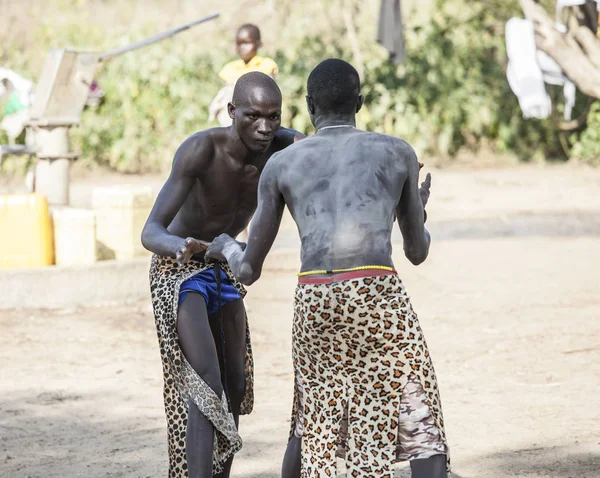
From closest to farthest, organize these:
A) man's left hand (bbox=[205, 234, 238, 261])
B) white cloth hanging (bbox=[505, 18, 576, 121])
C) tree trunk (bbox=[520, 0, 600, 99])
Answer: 1. man's left hand (bbox=[205, 234, 238, 261])
2. tree trunk (bbox=[520, 0, 600, 99])
3. white cloth hanging (bbox=[505, 18, 576, 121])

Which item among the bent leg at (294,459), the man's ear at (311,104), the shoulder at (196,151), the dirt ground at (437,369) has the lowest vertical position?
the dirt ground at (437,369)

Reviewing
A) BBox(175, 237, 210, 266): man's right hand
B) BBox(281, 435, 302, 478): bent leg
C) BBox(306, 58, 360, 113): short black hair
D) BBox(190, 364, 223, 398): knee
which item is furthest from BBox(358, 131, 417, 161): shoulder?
BBox(190, 364, 223, 398): knee

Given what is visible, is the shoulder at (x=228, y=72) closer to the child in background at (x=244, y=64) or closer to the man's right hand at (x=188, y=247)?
the child in background at (x=244, y=64)

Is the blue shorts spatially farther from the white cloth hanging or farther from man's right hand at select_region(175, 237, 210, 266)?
the white cloth hanging

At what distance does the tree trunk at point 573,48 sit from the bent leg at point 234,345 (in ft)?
29.4

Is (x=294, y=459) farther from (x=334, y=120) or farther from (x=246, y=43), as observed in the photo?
(x=246, y=43)

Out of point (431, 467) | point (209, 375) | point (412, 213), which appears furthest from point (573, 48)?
point (431, 467)

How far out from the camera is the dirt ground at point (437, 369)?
4668mm

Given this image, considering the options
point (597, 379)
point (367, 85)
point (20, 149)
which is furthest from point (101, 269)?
point (367, 85)

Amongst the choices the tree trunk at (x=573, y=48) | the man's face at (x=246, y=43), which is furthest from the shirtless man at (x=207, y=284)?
the tree trunk at (x=573, y=48)

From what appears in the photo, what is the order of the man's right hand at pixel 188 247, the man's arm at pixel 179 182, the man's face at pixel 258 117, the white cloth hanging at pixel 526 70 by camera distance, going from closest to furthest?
1. the man's right hand at pixel 188 247
2. the man's face at pixel 258 117
3. the man's arm at pixel 179 182
4. the white cloth hanging at pixel 526 70

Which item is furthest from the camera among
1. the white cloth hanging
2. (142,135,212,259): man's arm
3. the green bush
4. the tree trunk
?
the green bush

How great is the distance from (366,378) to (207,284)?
957mm

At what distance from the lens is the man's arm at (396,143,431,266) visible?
3.08 meters
